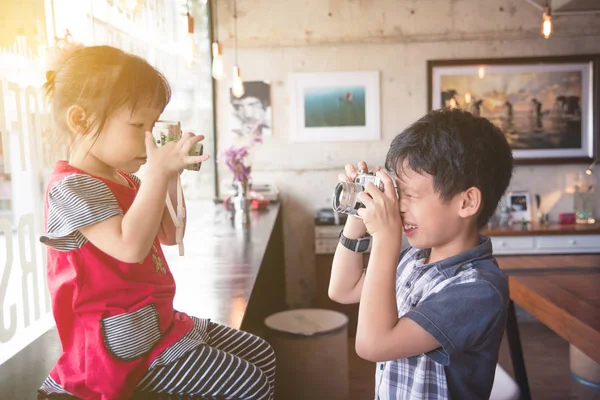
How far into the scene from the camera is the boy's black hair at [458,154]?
1046mm

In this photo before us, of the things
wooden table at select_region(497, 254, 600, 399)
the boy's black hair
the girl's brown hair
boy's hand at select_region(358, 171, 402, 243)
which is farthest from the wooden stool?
the girl's brown hair

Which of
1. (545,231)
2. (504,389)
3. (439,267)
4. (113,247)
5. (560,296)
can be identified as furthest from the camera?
(545,231)

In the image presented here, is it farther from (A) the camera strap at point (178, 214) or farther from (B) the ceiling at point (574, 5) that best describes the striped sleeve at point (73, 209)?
(B) the ceiling at point (574, 5)

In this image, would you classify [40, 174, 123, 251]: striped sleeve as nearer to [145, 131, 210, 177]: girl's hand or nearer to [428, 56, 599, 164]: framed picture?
[145, 131, 210, 177]: girl's hand

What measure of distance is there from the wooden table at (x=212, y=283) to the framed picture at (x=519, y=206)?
217 cm

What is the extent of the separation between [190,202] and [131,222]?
3615 millimetres

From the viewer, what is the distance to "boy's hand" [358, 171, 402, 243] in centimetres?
101

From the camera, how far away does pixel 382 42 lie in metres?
4.74

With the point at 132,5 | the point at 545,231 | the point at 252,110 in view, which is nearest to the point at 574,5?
the point at 545,231

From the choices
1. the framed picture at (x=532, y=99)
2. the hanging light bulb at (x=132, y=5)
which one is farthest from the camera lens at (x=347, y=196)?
Result: the framed picture at (x=532, y=99)

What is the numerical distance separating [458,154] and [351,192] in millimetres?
214

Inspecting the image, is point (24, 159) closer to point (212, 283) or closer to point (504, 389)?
point (212, 283)

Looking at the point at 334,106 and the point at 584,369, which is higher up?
the point at 334,106

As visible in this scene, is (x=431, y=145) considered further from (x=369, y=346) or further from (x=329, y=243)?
(x=329, y=243)
